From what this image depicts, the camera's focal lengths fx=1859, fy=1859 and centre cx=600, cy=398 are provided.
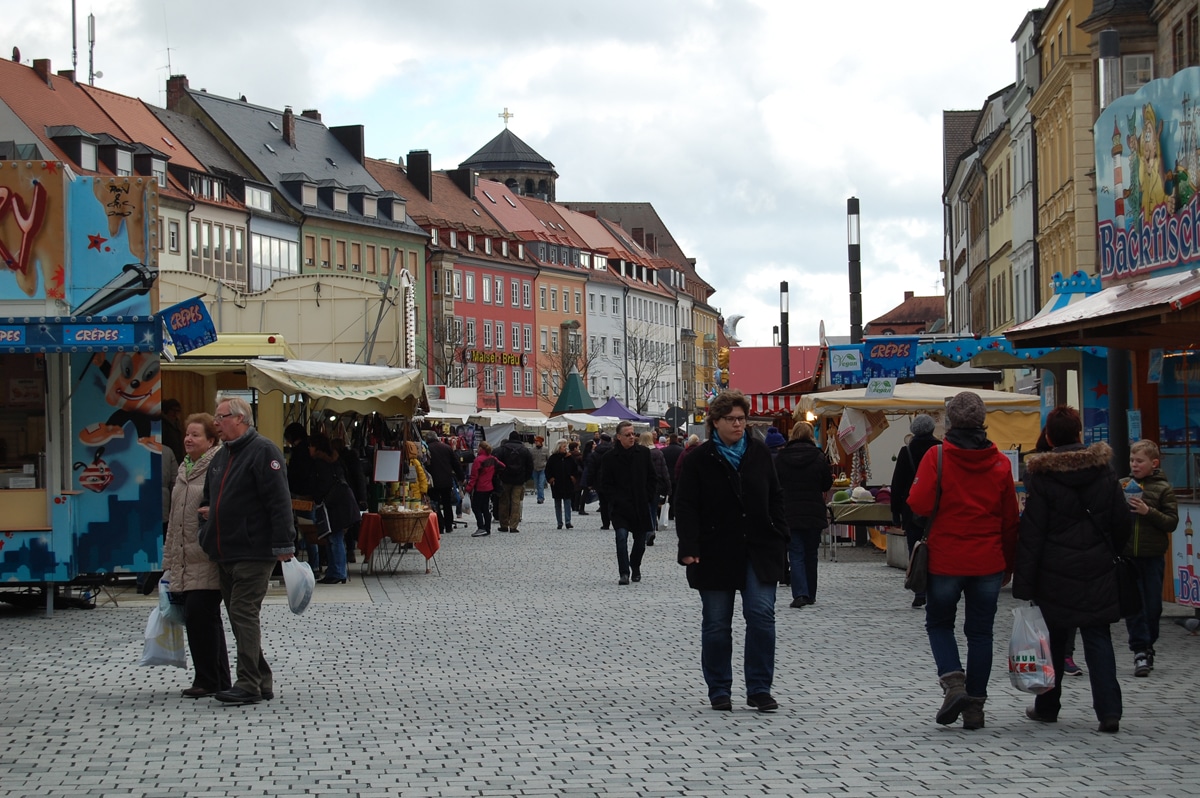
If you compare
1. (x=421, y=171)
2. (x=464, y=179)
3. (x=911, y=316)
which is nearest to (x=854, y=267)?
(x=421, y=171)

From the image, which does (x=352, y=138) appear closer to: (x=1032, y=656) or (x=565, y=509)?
(x=565, y=509)

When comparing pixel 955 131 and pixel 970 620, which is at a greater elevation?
pixel 955 131

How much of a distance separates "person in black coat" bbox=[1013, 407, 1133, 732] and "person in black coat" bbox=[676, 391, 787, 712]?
1.49 metres

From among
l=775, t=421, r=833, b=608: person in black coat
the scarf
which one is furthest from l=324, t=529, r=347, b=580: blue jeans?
the scarf

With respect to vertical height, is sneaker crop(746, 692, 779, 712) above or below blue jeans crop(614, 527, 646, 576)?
below

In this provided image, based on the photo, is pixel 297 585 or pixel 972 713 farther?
pixel 297 585

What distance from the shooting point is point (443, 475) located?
1293 inches

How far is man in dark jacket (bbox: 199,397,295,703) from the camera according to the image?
10.6 metres

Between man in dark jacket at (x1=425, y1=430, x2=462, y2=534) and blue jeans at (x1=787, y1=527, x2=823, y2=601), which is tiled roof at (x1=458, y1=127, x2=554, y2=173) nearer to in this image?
man in dark jacket at (x1=425, y1=430, x2=462, y2=534)

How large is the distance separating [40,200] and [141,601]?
3.92 metres

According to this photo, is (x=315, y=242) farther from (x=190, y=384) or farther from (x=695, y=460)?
(x=695, y=460)

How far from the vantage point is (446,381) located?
97375 millimetres

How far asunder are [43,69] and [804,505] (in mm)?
60525

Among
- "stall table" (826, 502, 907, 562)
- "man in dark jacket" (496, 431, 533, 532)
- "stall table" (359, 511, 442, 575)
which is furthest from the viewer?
"man in dark jacket" (496, 431, 533, 532)
